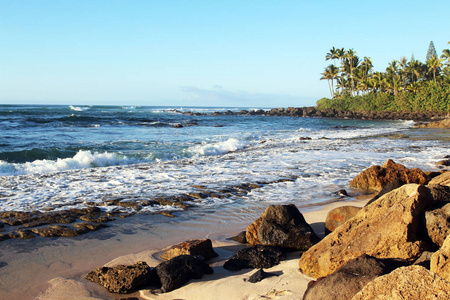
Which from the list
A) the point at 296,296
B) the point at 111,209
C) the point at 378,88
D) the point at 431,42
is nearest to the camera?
the point at 296,296

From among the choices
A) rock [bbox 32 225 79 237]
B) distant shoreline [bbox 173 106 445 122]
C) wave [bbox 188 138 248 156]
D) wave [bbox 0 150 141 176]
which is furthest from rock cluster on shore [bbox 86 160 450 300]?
distant shoreline [bbox 173 106 445 122]

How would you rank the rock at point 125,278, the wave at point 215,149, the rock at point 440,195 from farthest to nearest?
1. the wave at point 215,149
2. the rock at point 440,195
3. the rock at point 125,278

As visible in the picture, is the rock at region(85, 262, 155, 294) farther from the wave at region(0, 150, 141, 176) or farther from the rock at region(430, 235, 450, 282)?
the wave at region(0, 150, 141, 176)

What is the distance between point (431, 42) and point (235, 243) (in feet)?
286

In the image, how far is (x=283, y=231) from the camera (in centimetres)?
495

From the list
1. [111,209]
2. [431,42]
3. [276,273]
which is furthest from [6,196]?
[431,42]

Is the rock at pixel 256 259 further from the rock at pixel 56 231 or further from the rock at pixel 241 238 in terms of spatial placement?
the rock at pixel 56 231

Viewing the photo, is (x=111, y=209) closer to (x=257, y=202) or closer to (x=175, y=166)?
(x=257, y=202)

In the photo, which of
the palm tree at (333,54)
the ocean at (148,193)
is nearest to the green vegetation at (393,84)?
the palm tree at (333,54)

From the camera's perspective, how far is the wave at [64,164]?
1197 centimetres

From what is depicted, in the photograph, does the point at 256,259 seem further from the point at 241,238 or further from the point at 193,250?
the point at 241,238

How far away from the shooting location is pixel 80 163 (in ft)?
43.1

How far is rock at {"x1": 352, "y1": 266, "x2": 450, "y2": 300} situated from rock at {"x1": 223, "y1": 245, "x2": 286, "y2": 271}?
2.13 meters

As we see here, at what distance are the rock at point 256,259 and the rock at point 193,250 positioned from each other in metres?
0.36
